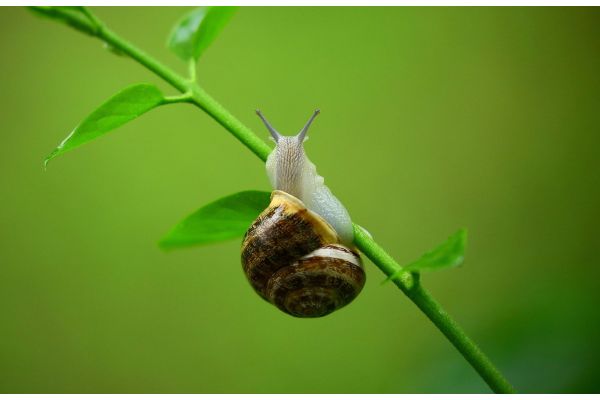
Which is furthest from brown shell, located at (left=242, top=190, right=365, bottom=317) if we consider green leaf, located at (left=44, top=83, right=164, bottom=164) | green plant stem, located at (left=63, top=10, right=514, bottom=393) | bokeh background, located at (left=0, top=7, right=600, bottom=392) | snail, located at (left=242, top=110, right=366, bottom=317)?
bokeh background, located at (left=0, top=7, right=600, bottom=392)

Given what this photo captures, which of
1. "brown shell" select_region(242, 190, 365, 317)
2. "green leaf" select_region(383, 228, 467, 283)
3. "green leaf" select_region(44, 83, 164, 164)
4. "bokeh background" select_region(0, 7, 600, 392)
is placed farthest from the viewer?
"bokeh background" select_region(0, 7, 600, 392)

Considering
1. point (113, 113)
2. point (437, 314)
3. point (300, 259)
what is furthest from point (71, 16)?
point (437, 314)

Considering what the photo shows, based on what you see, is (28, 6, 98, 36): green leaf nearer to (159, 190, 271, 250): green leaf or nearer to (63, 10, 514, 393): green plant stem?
(63, 10, 514, 393): green plant stem

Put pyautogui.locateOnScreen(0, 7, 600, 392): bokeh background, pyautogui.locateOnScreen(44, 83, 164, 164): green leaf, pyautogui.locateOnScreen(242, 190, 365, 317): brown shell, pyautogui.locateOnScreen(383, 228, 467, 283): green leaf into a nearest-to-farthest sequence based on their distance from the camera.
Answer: pyautogui.locateOnScreen(383, 228, 467, 283): green leaf < pyautogui.locateOnScreen(44, 83, 164, 164): green leaf < pyautogui.locateOnScreen(242, 190, 365, 317): brown shell < pyautogui.locateOnScreen(0, 7, 600, 392): bokeh background

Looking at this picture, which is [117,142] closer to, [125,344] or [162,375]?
[125,344]

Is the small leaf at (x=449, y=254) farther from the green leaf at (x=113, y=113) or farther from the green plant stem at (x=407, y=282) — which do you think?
the green leaf at (x=113, y=113)

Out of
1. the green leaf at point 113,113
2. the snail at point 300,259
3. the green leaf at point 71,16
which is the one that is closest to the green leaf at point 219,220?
the snail at point 300,259
